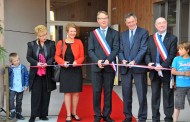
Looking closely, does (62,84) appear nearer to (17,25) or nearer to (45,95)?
(45,95)

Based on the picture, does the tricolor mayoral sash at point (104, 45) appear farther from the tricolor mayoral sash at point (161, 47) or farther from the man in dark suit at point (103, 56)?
the tricolor mayoral sash at point (161, 47)

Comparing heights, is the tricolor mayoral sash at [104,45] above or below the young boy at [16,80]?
above

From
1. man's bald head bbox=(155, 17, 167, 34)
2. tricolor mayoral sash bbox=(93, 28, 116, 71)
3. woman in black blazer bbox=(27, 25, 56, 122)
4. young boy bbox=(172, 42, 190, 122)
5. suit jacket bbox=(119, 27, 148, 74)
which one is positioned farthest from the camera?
woman in black blazer bbox=(27, 25, 56, 122)

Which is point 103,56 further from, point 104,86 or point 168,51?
point 168,51

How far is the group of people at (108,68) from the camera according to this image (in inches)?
200

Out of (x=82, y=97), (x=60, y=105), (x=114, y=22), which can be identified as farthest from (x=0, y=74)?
(x=114, y=22)

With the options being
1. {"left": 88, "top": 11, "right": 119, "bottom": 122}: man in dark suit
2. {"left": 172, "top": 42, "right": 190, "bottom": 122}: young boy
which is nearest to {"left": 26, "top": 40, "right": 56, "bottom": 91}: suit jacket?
{"left": 88, "top": 11, "right": 119, "bottom": 122}: man in dark suit

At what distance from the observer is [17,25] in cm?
1105

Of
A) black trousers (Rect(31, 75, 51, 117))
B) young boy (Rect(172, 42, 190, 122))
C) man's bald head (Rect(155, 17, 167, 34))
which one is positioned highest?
man's bald head (Rect(155, 17, 167, 34))

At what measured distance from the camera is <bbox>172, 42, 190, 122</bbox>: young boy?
494 cm

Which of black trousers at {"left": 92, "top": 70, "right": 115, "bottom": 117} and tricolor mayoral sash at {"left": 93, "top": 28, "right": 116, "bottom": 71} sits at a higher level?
tricolor mayoral sash at {"left": 93, "top": 28, "right": 116, "bottom": 71}

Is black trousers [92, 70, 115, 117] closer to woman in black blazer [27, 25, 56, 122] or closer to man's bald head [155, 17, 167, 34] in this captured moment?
woman in black blazer [27, 25, 56, 122]

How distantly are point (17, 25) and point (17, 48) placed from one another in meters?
0.81

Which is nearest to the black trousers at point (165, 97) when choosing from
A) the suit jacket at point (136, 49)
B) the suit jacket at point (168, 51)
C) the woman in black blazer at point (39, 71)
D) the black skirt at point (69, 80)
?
the suit jacket at point (168, 51)
